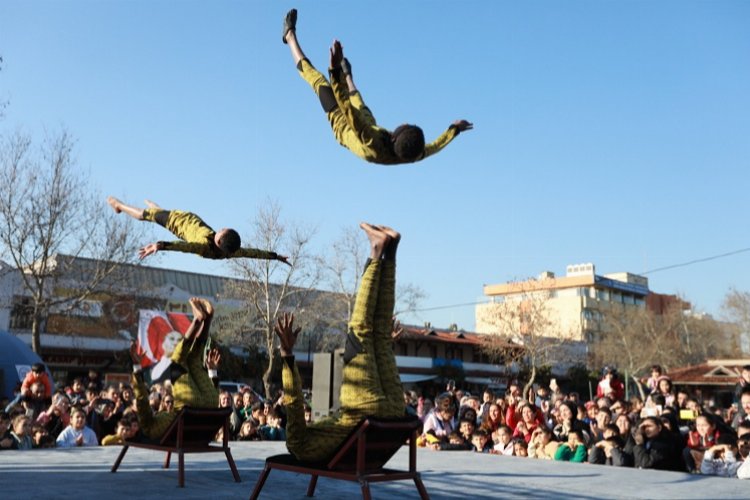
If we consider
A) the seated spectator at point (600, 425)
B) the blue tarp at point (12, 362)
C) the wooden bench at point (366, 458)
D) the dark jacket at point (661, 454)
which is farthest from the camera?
the blue tarp at point (12, 362)

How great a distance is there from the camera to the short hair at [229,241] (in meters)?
5.81

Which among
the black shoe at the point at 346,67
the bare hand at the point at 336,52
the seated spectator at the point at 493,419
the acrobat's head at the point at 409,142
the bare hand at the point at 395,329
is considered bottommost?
the seated spectator at the point at 493,419

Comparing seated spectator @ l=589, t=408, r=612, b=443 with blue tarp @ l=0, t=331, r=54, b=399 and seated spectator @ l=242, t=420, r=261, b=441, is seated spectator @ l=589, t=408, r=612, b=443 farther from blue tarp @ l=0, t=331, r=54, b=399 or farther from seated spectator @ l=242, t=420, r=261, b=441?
blue tarp @ l=0, t=331, r=54, b=399

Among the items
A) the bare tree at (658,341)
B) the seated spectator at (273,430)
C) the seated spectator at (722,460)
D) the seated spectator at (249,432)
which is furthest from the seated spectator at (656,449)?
the bare tree at (658,341)

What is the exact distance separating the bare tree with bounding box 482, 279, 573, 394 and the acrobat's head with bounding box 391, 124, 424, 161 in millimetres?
37270

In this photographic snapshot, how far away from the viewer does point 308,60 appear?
6.01 metres

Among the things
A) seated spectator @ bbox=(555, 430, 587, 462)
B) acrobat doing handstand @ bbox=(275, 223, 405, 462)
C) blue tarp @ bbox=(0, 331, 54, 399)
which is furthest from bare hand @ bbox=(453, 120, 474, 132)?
blue tarp @ bbox=(0, 331, 54, 399)

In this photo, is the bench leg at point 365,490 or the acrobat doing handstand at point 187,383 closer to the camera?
the bench leg at point 365,490

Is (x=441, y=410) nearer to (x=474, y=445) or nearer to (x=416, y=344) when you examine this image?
(x=474, y=445)

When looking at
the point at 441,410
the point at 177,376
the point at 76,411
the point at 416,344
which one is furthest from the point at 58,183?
the point at 416,344

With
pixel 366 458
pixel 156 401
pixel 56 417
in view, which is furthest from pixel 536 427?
pixel 56 417

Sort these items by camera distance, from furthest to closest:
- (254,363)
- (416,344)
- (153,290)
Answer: (416,344) < (254,363) < (153,290)

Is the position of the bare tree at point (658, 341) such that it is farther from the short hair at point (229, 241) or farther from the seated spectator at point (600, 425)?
the short hair at point (229, 241)

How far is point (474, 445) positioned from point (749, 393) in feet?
11.7
